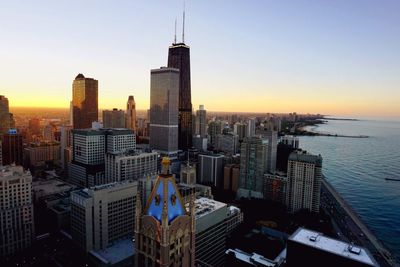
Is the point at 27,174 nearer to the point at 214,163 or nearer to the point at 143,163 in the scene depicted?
the point at 143,163

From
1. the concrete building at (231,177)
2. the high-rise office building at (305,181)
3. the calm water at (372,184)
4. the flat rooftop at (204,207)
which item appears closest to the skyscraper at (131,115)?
the concrete building at (231,177)

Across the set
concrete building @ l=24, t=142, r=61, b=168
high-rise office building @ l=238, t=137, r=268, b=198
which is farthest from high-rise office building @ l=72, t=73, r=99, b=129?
high-rise office building @ l=238, t=137, r=268, b=198

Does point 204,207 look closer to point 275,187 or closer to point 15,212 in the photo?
point 15,212

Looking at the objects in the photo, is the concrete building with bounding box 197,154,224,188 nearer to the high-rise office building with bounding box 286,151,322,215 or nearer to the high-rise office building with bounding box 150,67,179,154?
the high-rise office building with bounding box 150,67,179,154

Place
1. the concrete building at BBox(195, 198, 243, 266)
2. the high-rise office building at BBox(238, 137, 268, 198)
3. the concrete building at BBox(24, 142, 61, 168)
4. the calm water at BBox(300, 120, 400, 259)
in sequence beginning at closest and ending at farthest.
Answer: the concrete building at BBox(195, 198, 243, 266), the calm water at BBox(300, 120, 400, 259), the high-rise office building at BBox(238, 137, 268, 198), the concrete building at BBox(24, 142, 61, 168)

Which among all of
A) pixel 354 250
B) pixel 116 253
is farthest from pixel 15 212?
pixel 354 250

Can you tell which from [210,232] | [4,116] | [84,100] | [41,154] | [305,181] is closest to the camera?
[210,232]
